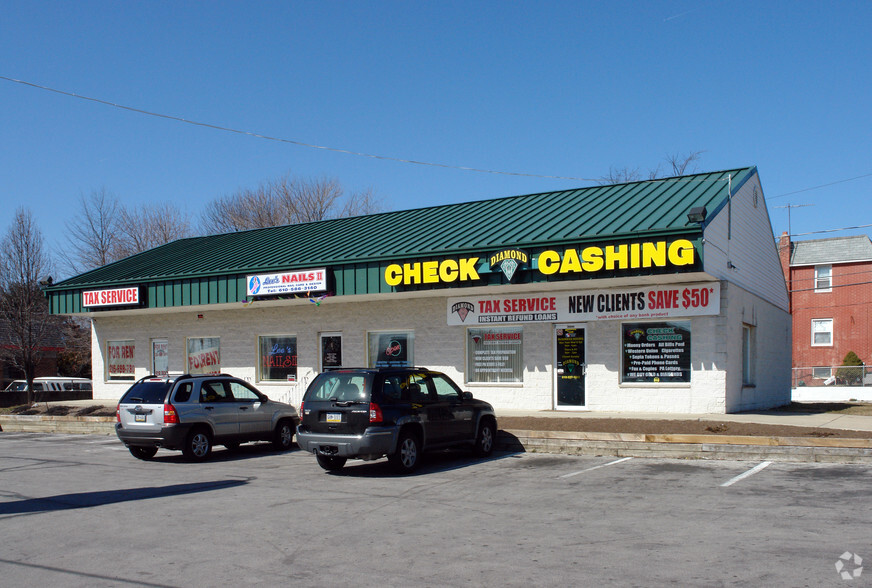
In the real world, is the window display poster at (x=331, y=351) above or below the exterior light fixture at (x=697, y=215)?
below

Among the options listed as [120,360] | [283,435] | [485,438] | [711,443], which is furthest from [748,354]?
[120,360]

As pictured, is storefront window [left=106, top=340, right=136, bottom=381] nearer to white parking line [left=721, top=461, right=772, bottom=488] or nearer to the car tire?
the car tire

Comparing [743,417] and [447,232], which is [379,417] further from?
[447,232]

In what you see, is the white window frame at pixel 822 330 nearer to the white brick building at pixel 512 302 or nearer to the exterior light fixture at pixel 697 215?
the white brick building at pixel 512 302

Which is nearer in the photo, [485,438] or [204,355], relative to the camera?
[485,438]

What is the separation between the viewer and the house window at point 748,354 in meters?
20.7

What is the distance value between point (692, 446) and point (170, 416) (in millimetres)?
9286

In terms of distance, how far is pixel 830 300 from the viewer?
49062mm

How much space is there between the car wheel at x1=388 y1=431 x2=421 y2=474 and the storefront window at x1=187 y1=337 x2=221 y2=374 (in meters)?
14.5

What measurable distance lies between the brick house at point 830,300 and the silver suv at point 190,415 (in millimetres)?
40739

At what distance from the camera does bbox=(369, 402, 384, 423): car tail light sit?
1183cm

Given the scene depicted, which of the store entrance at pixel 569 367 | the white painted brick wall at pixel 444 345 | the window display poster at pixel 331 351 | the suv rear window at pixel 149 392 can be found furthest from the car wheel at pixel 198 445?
the store entrance at pixel 569 367

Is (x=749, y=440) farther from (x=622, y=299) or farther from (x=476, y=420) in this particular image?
(x=622, y=299)

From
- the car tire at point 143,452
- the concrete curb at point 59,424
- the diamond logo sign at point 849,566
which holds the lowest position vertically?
the concrete curb at point 59,424
